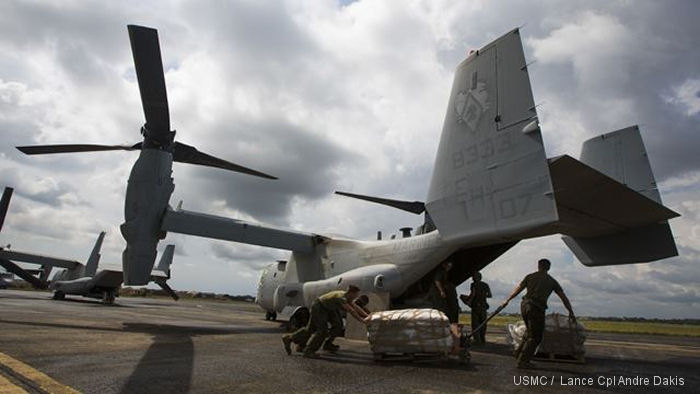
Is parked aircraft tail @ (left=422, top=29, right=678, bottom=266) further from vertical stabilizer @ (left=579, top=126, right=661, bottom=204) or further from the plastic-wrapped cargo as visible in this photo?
the plastic-wrapped cargo

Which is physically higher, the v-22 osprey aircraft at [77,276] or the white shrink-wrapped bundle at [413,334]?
the v-22 osprey aircraft at [77,276]

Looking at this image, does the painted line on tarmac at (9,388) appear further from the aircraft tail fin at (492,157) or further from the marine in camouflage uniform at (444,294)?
the marine in camouflage uniform at (444,294)

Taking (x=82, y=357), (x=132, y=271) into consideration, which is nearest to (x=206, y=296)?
(x=132, y=271)

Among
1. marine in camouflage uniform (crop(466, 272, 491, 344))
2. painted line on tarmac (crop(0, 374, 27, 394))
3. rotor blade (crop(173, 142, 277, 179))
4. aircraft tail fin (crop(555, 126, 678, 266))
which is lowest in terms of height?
painted line on tarmac (crop(0, 374, 27, 394))

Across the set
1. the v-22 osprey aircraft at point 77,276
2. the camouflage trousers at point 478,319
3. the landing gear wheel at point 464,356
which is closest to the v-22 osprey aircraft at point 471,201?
the camouflage trousers at point 478,319

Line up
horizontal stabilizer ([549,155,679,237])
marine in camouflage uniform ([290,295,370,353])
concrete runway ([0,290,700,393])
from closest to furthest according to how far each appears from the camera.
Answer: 1. concrete runway ([0,290,700,393])
2. horizontal stabilizer ([549,155,679,237])
3. marine in camouflage uniform ([290,295,370,353])

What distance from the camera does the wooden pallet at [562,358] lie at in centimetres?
818

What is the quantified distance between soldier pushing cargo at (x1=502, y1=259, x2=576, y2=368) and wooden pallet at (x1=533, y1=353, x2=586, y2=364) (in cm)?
107

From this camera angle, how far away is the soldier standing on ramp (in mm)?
11258

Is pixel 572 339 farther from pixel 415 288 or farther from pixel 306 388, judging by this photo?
pixel 306 388

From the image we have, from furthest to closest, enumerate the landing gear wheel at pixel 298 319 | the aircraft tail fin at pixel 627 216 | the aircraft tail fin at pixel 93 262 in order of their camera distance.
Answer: the aircraft tail fin at pixel 93 262 → the landing gear wheel at pixel 298 319 → the aircraft tail fin at pixel 627 216

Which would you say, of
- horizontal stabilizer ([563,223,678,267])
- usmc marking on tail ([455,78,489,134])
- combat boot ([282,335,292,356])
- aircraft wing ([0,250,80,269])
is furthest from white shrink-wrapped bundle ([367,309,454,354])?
aircraft wing ([0,250,80,269])

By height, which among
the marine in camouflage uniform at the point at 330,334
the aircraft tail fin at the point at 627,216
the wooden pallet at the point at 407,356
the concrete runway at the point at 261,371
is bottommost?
the concrete runway at the point at 261,371

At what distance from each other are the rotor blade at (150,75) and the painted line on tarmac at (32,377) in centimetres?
806
